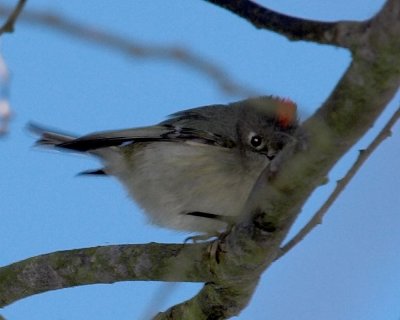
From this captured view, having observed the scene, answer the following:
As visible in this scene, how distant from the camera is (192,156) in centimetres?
501

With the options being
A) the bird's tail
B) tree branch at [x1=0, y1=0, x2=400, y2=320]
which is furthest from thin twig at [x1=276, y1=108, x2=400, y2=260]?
the bird's tail

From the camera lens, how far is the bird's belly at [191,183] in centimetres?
486

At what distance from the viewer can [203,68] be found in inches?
107

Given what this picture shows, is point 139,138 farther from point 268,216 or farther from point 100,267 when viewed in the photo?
point 268,216

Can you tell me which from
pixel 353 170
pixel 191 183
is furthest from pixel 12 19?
pixel 191 183

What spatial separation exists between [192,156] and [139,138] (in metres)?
0.40

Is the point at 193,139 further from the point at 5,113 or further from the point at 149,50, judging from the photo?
the point at 149,50

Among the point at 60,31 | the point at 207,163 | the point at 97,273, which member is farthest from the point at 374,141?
the point at 207,163

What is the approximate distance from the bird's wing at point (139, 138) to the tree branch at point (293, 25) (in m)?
1.89

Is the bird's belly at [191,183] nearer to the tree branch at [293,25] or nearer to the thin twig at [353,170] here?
the thin twig at [353,170]

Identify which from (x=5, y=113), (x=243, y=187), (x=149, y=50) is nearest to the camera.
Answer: (x=149, y=50)

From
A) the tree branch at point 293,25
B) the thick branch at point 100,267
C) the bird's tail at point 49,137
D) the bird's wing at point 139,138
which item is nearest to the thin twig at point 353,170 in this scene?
the tree branch at point 293,25

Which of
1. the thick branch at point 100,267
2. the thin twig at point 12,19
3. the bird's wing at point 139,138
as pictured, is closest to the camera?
the thin twig at point 12,19

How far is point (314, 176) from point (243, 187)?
79.3 inches
